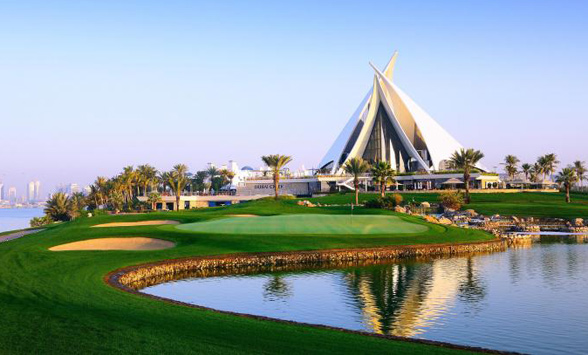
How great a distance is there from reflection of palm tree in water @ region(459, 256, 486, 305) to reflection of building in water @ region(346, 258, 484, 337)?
0.02 m

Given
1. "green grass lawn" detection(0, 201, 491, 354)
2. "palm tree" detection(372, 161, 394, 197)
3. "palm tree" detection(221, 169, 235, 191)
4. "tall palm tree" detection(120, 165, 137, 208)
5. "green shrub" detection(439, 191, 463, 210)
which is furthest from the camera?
"palm tree" detection(221, 169, 235, 191)

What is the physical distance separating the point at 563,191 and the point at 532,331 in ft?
280

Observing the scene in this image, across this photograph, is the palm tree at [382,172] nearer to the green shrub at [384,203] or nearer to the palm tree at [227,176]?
the green shrub at [384,203]

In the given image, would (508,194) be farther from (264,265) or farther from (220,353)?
(220,353)

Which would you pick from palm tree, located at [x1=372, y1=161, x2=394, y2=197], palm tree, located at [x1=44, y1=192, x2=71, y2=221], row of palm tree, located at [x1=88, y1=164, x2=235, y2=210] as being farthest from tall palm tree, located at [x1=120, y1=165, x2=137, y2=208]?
palm tree, located at [x1=372, y1=161, x2=394, y2=197]

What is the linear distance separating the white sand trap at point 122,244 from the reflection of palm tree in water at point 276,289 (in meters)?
9.64

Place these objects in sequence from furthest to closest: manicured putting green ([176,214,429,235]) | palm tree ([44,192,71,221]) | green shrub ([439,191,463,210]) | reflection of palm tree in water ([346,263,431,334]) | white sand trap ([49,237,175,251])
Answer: palm tree ([44,192,71,221]), green shrub ([439,191,463,210]), manicured putting green ([176,214,429,235]), white sand trap ([49,237,175,251]), reflection of palm tree in water ([346,263,431,334])

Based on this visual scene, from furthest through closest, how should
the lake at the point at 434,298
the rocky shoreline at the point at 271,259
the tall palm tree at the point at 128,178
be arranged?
the tall palm tree at the point at 128,178
the rocky shoreline at the point at 271,259
the lake at the point at 434,298

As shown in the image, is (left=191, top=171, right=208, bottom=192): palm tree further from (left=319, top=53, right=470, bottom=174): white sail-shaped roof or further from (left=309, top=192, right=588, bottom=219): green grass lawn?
(left=309, top=192, right=588, bottom=219): green grass lawn

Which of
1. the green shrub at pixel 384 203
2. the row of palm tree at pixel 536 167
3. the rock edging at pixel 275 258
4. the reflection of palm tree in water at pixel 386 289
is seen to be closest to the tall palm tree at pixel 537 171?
the row of palm tree at pixel 536 167

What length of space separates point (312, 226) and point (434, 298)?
64.7 ft

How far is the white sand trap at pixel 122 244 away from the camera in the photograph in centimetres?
3466

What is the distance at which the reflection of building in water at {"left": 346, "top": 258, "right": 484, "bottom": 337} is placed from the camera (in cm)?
1934

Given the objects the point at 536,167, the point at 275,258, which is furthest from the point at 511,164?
the point at 275,258
